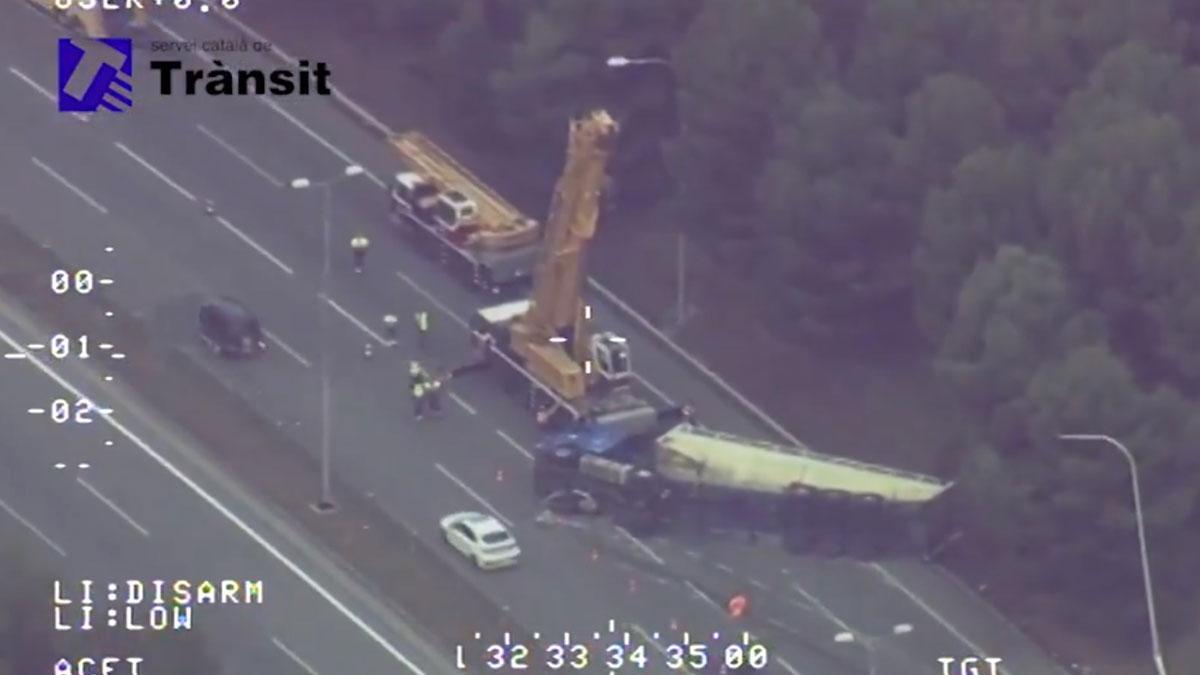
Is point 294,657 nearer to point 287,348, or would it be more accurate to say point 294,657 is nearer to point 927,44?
point 287,348

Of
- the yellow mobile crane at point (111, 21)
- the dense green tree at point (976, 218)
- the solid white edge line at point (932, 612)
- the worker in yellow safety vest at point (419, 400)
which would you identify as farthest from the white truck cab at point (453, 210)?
the solid white edge line at point (932, 612)

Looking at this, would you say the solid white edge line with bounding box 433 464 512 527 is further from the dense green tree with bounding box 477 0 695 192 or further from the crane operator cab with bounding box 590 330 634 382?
the dense green tree with bounding box 477 0 695 192

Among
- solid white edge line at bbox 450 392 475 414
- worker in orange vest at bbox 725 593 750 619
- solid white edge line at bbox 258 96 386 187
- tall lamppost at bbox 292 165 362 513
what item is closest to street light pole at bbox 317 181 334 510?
tall lamppost at bbox 292 165 362 513

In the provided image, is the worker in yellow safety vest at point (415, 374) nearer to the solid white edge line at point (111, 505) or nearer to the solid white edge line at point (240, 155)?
the solid white edge line at point (240, 155)

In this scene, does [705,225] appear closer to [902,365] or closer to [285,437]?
[902,365]

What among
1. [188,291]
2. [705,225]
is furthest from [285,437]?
[705,225]

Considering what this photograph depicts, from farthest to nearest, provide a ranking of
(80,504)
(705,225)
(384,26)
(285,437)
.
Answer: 1. (384,26)
2. (705,225)
3. (285,437)
4. (80,504)
